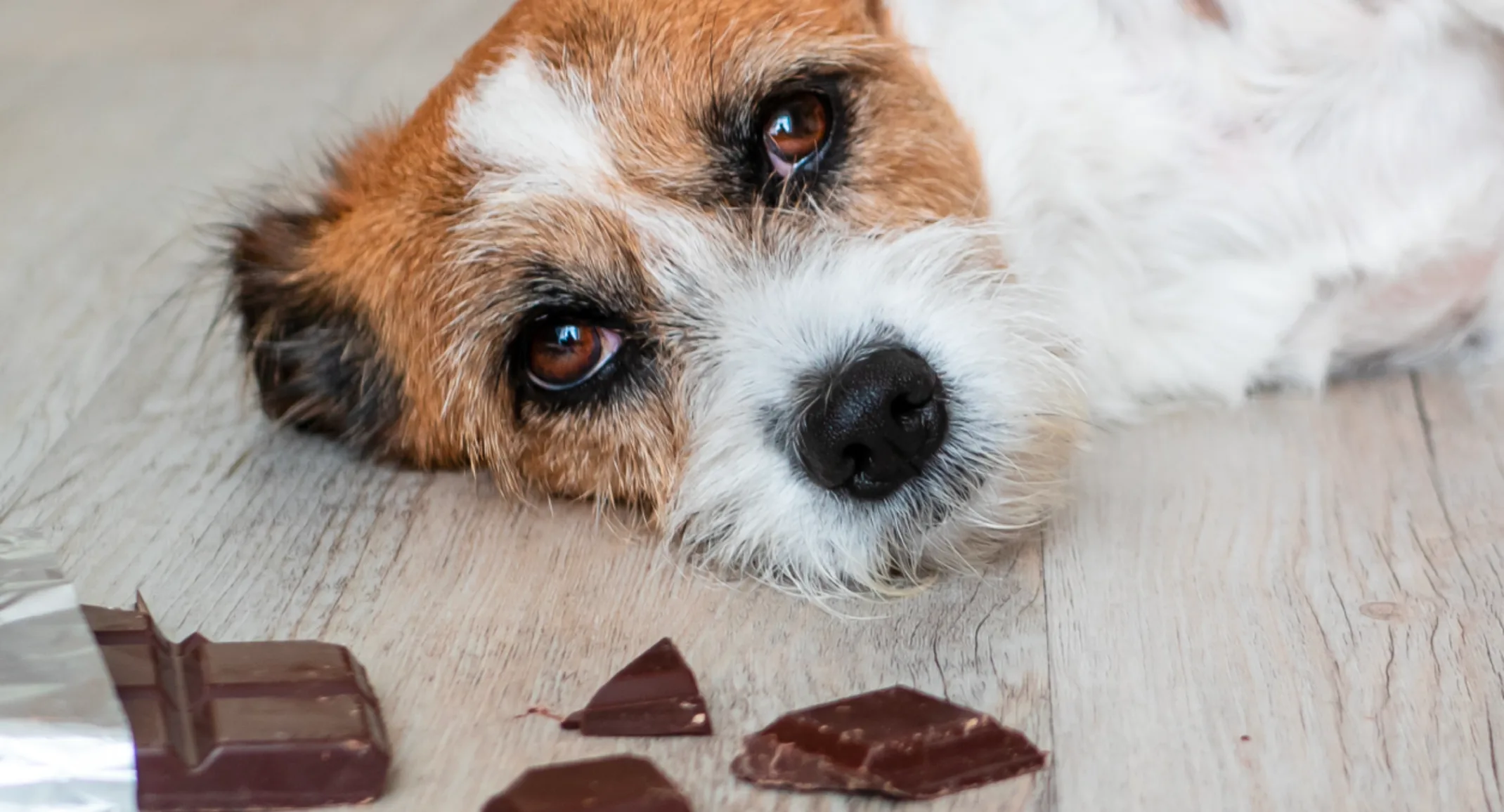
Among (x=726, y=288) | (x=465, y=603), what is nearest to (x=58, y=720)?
(x=465, y=603)

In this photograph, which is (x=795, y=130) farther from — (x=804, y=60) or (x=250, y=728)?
(x=250, y=728)

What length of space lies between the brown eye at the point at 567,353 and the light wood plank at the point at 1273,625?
0.59 meters

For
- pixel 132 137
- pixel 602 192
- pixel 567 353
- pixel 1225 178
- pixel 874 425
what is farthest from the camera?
pixel 132 137

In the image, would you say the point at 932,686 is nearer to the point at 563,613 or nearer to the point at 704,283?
the point at 563,613

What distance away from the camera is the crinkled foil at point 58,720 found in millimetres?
1221

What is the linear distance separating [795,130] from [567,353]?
40 centimetres

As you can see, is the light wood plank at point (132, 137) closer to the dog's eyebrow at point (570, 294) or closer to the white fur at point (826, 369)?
the dog's eyebrow at point (570, 294)

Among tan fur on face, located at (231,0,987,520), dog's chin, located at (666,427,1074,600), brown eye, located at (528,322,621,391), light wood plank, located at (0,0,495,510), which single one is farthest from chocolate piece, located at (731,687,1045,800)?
light wood plank, located at (0,0,495,510)

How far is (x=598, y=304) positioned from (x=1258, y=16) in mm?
958

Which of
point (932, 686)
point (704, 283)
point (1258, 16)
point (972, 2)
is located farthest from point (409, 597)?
point (1258, 16)

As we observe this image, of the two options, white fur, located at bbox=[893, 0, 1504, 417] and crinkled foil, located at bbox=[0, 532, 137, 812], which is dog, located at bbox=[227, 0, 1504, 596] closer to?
white fur, located at bbox=[893, 0, 1504, 417]

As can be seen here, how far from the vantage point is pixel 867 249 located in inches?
66.8

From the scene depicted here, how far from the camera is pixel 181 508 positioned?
188cm

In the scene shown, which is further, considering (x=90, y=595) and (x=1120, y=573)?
(x=90, y=595)
